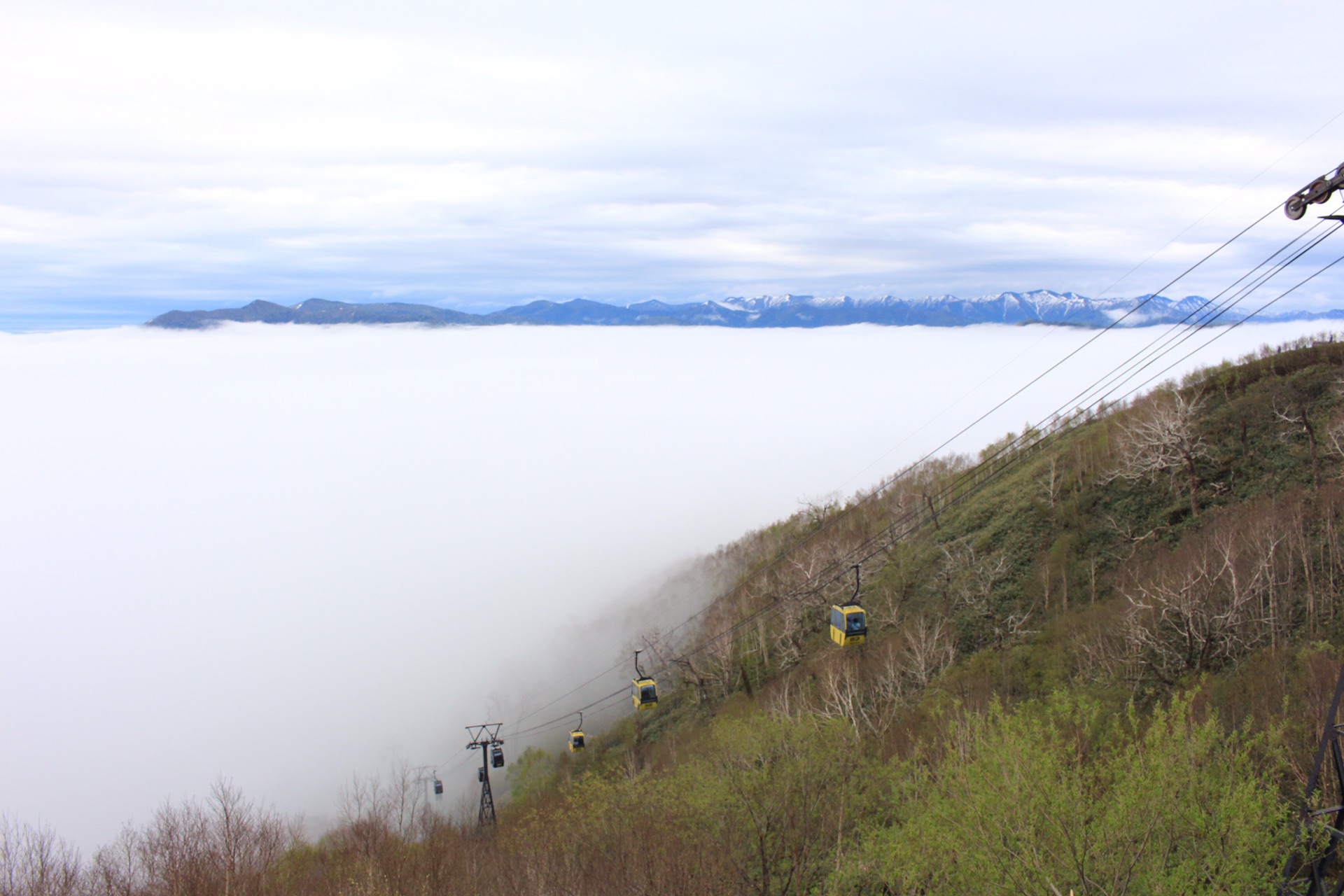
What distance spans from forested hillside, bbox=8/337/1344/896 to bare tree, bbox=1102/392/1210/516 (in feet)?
1.18

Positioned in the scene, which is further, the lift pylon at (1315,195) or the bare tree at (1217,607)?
the bare tree at (1217,607)

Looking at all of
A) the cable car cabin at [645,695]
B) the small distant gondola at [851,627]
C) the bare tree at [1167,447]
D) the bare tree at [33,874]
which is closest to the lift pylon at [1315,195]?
the small distant gondola at [851,627]

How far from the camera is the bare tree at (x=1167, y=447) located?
4869cm

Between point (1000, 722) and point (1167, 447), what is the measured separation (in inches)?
1674

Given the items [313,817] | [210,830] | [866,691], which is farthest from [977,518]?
[313,817]

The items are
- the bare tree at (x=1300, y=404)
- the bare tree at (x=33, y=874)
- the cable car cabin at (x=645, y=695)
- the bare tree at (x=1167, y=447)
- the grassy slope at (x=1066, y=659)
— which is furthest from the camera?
the bare tree at (x=1167, y=447)

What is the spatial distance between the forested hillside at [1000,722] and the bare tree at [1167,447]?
361 millimetres

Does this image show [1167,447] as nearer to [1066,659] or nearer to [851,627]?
[1066,659]

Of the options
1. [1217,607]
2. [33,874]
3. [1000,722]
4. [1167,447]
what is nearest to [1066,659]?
[1217,607]

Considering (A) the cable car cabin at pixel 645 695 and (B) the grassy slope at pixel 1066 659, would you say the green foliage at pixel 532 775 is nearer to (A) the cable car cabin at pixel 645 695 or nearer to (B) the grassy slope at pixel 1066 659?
(B) the grassy slope at pixel 1066 659

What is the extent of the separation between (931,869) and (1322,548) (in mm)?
30688

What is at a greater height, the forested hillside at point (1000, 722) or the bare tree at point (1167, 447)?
the bare tree at point (1167, 447)

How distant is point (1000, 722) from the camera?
20750mm

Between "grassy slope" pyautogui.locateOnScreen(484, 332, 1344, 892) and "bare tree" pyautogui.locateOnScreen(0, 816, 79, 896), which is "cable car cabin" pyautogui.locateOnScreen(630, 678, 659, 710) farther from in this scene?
"bare tree" pyautogui.locateOnScreen(0, 816, 79, 896)
